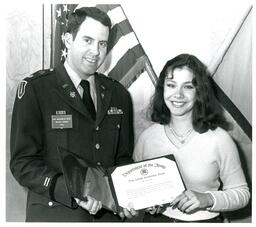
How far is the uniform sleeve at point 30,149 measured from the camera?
0.99m

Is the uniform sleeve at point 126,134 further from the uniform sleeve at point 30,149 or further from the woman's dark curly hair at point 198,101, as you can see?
the uniform sleeve at point 30,149

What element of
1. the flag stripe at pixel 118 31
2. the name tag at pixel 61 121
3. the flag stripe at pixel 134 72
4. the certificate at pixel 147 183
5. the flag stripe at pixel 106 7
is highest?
the flag stripe at pixel 106 7

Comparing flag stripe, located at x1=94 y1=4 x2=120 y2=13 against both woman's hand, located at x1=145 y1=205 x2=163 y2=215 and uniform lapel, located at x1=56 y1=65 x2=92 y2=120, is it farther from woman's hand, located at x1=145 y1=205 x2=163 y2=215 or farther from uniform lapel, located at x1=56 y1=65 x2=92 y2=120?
woman's hand, located at x1=145 y1=205 x2=163 y2=215

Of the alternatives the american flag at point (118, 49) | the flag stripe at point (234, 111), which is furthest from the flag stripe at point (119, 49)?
the flag stripe at point (234, 111)

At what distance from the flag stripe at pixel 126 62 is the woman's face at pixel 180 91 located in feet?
0.49

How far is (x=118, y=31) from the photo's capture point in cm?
115

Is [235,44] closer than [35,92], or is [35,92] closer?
[35,92]

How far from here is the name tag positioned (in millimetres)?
1050

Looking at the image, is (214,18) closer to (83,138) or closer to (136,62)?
(136,62)

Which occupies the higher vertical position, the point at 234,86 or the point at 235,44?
the point at 235,44

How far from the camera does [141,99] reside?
1171mm

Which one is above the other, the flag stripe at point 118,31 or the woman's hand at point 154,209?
the flag stripe at point 118,31

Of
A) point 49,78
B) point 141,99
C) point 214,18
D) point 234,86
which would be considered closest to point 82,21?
point 49,78
